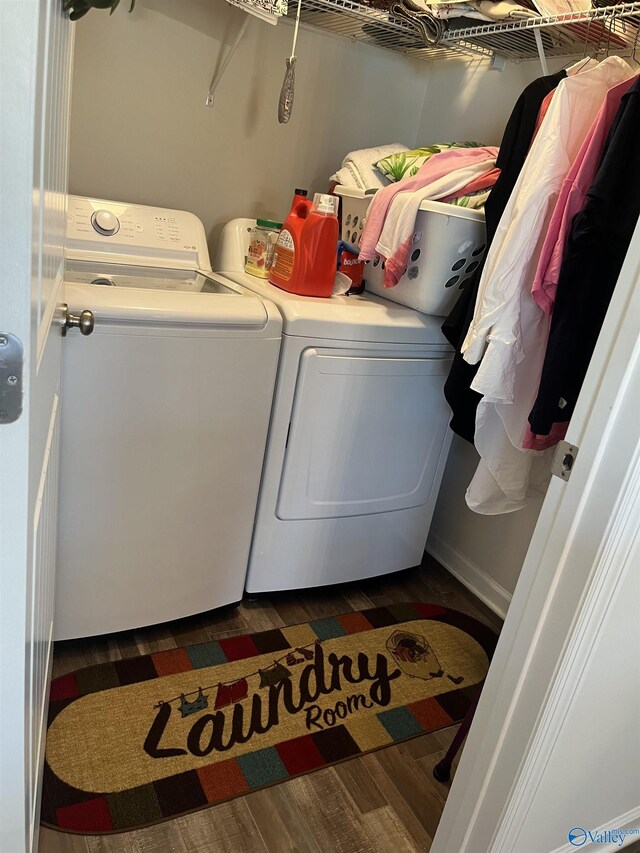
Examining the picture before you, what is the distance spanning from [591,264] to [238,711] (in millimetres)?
1322

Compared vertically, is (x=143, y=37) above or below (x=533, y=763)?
above

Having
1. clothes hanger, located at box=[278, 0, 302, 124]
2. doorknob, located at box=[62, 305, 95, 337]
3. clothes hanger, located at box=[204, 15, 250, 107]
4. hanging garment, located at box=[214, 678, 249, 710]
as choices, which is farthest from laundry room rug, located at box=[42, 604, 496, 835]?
clothes hanger, located at box=[204, 15, 250, 107]

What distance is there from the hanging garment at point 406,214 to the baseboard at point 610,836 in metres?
1.39

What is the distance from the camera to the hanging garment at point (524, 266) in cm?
141

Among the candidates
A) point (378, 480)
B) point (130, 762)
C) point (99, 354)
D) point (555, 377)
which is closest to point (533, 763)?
point (555, 377)

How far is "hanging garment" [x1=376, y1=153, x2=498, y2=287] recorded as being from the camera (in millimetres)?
1760

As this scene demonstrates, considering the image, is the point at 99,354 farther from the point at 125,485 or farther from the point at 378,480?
the point at 378,480

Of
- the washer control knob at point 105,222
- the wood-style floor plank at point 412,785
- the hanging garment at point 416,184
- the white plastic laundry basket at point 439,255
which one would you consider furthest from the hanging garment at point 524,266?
the washer control knob at point 105,222

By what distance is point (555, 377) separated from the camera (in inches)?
56.8

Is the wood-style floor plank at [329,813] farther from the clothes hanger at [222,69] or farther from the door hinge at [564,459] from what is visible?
the clothes hanger at [222,69]

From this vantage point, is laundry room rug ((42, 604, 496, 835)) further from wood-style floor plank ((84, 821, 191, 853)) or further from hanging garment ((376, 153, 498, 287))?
hanging garment ((376, 153, 498, 287))

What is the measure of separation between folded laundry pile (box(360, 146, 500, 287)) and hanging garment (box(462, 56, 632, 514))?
12.4 inches

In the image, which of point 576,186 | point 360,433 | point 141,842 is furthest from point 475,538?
point 141,842

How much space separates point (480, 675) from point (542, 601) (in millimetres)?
1018
